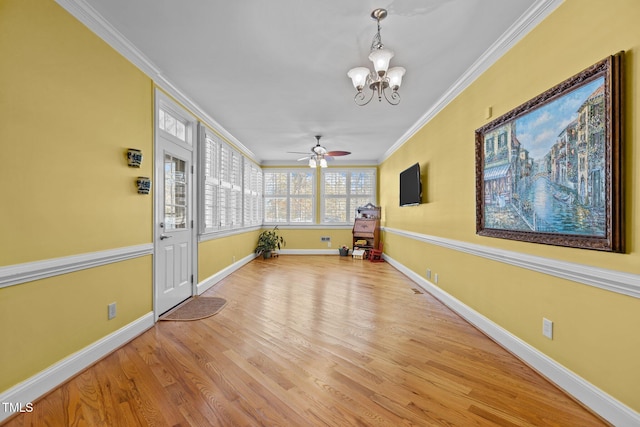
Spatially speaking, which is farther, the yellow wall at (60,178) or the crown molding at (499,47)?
the crown molding at (499,47)

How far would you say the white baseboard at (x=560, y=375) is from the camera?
1.47m

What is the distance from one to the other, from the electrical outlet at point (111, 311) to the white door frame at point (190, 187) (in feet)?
1.74

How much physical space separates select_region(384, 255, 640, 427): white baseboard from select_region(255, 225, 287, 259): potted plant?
16.0ft

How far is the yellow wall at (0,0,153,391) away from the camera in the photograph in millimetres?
1595

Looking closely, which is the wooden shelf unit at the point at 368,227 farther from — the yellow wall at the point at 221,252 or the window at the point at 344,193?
the yellow wall at the point at 221,252

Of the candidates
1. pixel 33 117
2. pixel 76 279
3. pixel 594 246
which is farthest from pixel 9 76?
pixel 594 246

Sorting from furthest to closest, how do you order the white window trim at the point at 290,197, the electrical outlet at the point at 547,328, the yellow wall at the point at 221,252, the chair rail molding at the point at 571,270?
the white window trim at the point at 290,197 → the yellow wall at the point at 221,252 → the electrical outlet at the point at 547,328 → the chair rail molding at the point at 571,270

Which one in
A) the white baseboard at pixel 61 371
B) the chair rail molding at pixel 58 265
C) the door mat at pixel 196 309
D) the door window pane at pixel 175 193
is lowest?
the door mat at pixel 196 309

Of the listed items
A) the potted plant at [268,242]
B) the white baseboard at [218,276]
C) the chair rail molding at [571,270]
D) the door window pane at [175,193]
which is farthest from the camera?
the potted plant at [268,242]

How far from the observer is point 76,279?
2000 millimetres

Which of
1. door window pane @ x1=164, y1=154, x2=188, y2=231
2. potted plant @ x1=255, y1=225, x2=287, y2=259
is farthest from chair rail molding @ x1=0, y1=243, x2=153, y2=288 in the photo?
potted plant @ x1=255, y1=225, x2=287, y2=259

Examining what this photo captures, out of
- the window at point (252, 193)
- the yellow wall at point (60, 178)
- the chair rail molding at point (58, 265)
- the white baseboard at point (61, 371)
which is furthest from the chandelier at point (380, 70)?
the window at point (252, 193)

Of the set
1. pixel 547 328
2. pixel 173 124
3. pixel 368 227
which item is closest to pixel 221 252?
pixel 173 124

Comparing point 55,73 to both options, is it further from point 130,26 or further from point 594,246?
point 594,246
